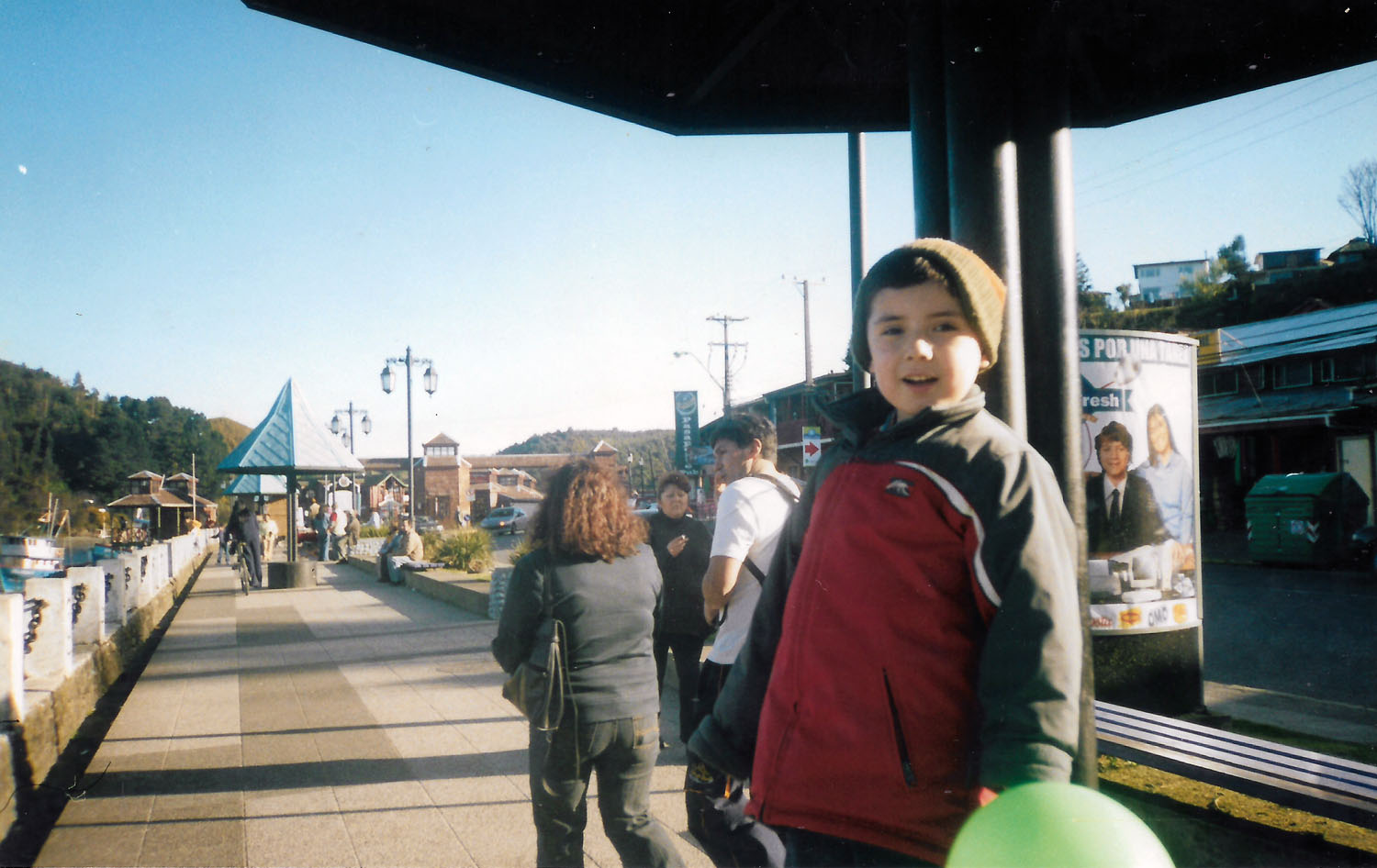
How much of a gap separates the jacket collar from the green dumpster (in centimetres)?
2006

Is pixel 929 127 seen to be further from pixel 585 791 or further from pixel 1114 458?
pixel 1114 458

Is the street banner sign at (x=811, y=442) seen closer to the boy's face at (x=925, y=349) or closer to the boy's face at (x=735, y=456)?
the boy's face at (x=735, y=456)

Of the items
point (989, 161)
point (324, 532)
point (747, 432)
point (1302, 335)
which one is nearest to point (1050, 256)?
point (989, 161)

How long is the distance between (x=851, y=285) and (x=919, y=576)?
25.4 feet

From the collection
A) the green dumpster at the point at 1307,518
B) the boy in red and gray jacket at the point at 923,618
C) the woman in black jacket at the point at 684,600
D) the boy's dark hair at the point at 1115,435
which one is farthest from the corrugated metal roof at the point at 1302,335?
the boy in red and gray jacket at the point at 923,618

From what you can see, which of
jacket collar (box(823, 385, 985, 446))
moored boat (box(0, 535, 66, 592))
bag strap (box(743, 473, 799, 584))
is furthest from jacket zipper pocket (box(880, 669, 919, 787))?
moored boat (box(0, 535, 66, 592))

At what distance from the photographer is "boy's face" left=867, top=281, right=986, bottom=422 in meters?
1.68

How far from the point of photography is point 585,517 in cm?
335

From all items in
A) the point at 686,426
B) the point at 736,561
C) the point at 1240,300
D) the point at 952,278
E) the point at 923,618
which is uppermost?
the point at 1240,300

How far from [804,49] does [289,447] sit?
17.7m

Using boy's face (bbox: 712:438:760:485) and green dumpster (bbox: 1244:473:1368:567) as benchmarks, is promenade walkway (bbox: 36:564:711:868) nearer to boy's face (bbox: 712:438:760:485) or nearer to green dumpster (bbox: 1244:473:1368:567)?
boy's face (bbox: 712:438:760:485)

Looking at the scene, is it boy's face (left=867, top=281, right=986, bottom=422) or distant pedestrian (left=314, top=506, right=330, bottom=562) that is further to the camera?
distant pedestrian (left=314, top=506, right=330, bottom=562)

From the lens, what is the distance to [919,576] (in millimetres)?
1529

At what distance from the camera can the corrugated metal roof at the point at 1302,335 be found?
2946 centimetres
